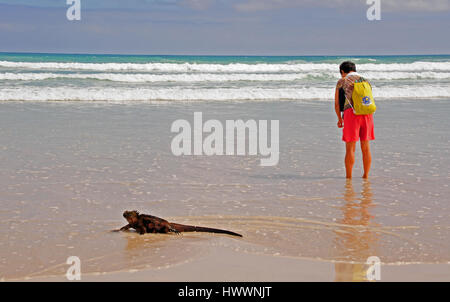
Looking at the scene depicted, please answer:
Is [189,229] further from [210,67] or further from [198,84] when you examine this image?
[210,67]

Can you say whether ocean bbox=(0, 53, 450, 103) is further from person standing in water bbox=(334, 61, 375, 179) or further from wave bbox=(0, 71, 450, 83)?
person standing in water bbox=(334, 61, 375, 179)

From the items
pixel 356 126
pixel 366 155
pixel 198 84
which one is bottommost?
pixel 366 155

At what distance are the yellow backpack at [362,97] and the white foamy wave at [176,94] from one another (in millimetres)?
12453

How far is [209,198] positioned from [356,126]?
218 cm

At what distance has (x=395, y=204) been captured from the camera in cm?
618

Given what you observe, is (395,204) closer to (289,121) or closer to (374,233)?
(374,233)

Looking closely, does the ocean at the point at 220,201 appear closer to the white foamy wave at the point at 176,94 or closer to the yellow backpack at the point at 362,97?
the yellow backpack at the point at 362,97

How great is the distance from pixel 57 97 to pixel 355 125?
13.5 m

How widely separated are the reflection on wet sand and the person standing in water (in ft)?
2.27

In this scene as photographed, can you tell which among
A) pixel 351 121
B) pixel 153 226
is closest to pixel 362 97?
pixel 351 121

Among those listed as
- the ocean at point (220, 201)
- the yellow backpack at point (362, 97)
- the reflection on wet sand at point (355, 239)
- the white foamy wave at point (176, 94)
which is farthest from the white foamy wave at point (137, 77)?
the reflection on wet sand at point (355, 239)

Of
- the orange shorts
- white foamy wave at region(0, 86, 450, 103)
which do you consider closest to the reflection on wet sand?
the orange shorts

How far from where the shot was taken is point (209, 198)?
252 inches
